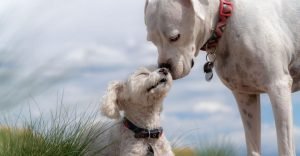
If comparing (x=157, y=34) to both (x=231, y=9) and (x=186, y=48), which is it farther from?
(x=231, y=9)

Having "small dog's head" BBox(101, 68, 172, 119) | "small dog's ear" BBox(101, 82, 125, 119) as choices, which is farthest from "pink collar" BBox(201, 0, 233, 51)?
"small dog's ear" BBox(101, 82, 125, 119)

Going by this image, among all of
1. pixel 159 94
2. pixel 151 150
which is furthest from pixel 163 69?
pixel 151 150

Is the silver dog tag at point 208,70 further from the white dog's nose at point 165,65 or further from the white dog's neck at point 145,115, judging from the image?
the white dog's neck at point 145,115

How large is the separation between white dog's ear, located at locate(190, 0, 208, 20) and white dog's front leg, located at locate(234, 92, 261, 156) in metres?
0.98

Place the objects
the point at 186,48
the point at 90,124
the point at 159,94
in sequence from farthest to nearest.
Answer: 1. the point at 90,124
2. the point at 186,48
3. the point at 159,94

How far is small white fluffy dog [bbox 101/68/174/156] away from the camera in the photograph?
412 cm

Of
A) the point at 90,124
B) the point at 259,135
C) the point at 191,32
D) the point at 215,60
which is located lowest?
the point at 259,135

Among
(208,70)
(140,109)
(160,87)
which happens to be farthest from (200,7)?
(140,109)

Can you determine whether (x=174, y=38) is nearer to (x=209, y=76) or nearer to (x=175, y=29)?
(x=175, y=29)

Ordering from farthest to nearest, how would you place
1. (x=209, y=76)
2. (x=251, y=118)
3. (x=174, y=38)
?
(x=251, y=118) → (x=209, y=76) → (x=174, y=38)

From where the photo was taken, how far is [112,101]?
4.20 meters

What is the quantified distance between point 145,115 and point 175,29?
A: 0.66 metres

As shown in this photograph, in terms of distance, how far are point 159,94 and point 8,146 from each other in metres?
1.68

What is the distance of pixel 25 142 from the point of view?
16.7ft
